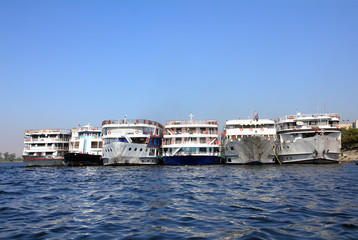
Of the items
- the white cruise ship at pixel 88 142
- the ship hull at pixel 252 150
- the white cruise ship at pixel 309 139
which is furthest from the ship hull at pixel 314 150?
the white cruise ship at pixel 88 142

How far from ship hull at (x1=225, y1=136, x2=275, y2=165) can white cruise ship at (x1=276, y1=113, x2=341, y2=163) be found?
13.0ft

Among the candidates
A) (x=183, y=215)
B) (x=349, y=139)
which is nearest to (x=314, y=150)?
(x=183, y=215)

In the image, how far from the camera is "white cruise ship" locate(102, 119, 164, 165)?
44.9m

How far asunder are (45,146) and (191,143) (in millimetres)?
35287

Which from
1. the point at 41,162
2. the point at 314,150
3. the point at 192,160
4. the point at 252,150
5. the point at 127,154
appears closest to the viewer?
the point at 314,150

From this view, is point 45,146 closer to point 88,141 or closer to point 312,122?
point 88,141

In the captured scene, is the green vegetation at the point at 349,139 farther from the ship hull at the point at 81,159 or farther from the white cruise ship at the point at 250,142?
the ship hull at the point at 81,159

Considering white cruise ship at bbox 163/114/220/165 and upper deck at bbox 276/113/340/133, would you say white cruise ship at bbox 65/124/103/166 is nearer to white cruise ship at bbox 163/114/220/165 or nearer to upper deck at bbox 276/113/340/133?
white cruise ship at bbox 163/114/220/165

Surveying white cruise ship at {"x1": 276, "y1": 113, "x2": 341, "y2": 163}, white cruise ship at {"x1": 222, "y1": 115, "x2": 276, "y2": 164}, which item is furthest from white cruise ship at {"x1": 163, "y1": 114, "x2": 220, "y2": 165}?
white cruise ship at {"x1": 276, "y1": 113, "x2": 341, "y2": 163}

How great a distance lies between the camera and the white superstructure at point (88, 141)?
57.0m

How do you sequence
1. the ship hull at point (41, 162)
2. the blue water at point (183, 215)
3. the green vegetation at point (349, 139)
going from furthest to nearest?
the green vegetation at point (349, 139) → the ship hull at point (41, 162) → the blue water at point (183, 215)

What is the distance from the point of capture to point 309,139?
137 ft

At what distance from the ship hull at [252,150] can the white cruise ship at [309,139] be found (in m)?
3.97

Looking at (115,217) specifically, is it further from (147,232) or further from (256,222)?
(256,222)
